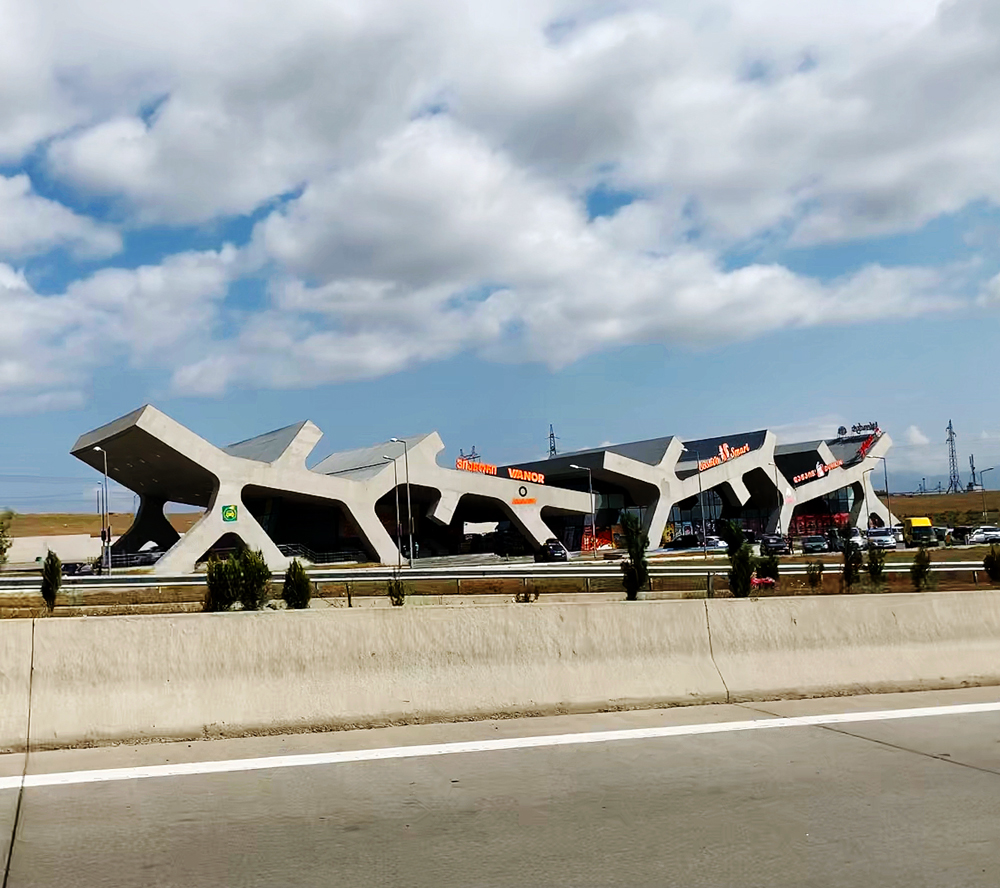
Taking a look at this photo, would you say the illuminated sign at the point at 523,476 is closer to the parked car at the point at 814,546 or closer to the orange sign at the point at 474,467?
the orange sign at the point at 474,467

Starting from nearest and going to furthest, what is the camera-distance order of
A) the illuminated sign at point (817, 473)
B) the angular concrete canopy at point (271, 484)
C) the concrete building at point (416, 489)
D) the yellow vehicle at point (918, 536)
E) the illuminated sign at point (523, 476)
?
1. the angular concrete canopy at point (271, 484)
2. the concrete building at point (416, 489)
3. the yellow vehicle at point (918, 536)
4. the illuminated sign at point (523, 476)
5. the illuminated sign at point (817, 473)

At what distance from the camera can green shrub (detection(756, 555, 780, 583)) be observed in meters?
28.6

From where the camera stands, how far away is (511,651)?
10.0m

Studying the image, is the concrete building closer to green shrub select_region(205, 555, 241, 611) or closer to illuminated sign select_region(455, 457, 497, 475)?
illuminated sign select_region(455, 457, 497, 475)

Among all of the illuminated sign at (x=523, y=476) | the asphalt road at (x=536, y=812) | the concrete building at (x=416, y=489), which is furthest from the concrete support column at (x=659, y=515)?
the asphalt road at (x=536, y=812)

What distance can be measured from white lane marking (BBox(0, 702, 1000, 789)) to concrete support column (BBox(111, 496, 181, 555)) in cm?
7238

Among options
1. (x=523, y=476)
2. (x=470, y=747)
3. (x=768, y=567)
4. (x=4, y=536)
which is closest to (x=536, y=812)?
(x=470, y=747)

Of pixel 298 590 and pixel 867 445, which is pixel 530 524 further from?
pixel 298 590

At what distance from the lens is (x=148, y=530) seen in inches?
3039

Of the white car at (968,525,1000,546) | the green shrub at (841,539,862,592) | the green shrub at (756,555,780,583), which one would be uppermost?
the green shrub at (841,539,862,592)

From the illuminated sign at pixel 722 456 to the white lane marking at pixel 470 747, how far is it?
75577 mm

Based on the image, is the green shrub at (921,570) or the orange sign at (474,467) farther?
the orange sign at (474,467)

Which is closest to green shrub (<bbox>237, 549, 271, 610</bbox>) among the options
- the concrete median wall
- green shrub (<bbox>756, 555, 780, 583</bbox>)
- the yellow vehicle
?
the concrete median wall

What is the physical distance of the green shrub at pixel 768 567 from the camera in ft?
93.9
